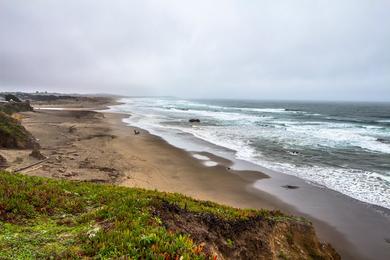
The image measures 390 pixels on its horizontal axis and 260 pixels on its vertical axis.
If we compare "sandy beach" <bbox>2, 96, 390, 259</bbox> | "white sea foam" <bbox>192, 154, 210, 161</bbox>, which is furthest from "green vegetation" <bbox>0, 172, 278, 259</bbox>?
"white sea foam" <bbox>192, 154, 210, 161</bbox>

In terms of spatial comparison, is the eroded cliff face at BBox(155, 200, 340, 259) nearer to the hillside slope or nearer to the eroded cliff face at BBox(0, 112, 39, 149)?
the hillside slope

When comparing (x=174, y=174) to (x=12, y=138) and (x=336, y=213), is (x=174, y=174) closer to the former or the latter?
(x=336, y=213)

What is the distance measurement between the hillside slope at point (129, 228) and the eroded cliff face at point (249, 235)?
0.02 meters

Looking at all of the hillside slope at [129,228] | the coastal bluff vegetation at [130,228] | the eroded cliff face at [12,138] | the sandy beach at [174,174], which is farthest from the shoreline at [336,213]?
the eroded cliff face at [12,138]

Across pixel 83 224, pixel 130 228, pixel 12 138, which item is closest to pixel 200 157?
pixel 12 138

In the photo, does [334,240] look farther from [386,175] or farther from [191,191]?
[386,175]

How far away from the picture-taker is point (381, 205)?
558 inches

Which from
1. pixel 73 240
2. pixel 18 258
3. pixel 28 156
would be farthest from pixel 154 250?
pixel 28 156

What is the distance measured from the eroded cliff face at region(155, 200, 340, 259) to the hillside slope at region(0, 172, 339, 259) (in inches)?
0.8

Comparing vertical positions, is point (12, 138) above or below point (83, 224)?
below

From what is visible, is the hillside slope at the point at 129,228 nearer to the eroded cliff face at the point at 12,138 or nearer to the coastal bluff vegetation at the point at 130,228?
the coastal bluff vegetation at the point at 130,228

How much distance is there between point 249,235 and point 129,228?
3.03 metres

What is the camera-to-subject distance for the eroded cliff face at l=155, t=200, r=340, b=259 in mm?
6480

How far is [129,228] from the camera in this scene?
5758mm
